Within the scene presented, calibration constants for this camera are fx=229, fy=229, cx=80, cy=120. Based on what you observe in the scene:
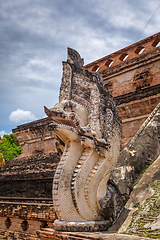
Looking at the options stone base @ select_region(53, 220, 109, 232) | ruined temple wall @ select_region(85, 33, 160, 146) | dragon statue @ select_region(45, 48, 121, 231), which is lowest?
stone base @ select_region(53, 220, 109, 232)

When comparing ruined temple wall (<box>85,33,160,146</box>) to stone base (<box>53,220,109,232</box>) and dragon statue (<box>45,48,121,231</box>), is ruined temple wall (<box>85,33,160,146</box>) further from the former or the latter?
stone base (<box>53,220,109,232</box>)

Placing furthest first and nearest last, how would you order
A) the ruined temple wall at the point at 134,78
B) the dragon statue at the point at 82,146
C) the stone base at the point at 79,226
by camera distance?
1. the ruined temple wall at the point at 134,78
2. the dragon statue at the point at 82,146
3. the stone base at the point at 79,226

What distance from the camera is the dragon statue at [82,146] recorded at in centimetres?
298

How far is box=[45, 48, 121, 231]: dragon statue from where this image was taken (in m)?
2.98

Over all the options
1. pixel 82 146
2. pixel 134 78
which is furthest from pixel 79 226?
pixel 134 78

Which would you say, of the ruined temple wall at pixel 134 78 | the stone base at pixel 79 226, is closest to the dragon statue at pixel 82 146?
the stone base at pixel 79 226

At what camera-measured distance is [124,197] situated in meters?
3.41

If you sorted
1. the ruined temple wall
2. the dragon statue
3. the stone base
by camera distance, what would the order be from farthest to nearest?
the ruined temple wall, the dragon statue, the stone base

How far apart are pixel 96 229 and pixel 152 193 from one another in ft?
2.91

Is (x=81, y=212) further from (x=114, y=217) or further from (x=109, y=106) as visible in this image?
(x=109, y=106)

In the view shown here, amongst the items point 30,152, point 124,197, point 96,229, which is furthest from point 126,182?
point 30,152

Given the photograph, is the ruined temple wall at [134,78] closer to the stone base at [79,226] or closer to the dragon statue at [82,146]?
the dragon statue at [82,146]

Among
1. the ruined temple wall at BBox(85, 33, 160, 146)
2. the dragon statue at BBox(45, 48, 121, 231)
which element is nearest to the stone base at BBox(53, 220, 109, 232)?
the dragon statue at BBox(45, 48, 121, 231)

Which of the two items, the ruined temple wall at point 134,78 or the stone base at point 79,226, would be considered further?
the ruined temple wall at point 134,78
